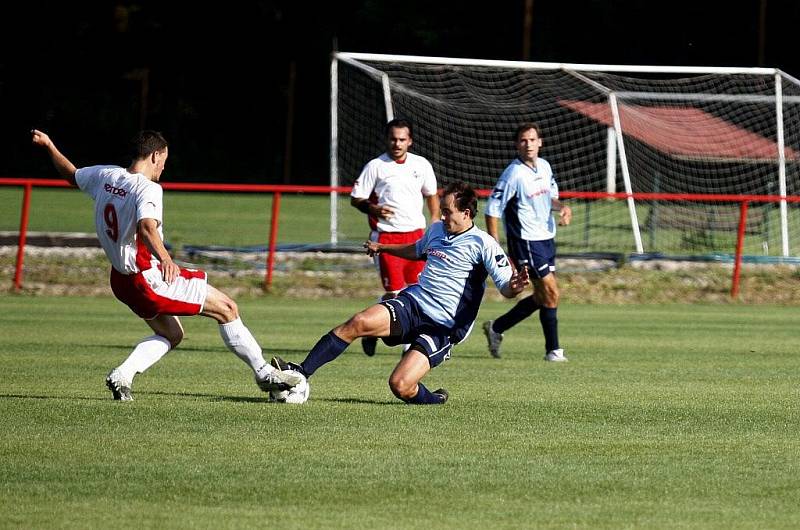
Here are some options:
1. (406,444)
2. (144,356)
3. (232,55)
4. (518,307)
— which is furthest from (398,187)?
(232,55)

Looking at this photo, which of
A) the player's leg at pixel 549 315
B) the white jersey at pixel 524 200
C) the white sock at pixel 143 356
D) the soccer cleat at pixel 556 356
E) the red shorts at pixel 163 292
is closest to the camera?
the red shorts at pixel 163 292

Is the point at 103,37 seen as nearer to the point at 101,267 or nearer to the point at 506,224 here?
the point at 101,267

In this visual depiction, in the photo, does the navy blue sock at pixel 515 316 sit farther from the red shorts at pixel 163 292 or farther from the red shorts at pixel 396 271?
the red shorts at pixel 163 292

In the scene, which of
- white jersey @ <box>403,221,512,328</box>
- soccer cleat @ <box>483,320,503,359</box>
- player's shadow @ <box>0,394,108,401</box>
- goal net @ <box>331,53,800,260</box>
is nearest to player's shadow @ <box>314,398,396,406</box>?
white jersey @ <box>403,221,512,328</box>

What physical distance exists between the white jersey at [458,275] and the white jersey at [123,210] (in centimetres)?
177

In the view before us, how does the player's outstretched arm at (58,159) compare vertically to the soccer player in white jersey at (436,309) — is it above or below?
above

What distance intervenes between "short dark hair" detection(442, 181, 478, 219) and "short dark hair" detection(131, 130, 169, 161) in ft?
6.04

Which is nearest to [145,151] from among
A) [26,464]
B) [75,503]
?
[26,464]

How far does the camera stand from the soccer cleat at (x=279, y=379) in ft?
28.6

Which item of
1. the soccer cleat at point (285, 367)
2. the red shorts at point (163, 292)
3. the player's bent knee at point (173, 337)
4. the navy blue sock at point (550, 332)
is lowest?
the navy blue sock at point (550, 332)

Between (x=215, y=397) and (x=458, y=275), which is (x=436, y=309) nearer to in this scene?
(x=458, y=275)

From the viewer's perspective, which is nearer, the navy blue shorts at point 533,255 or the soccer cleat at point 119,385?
the soccer cleat at point 119,385

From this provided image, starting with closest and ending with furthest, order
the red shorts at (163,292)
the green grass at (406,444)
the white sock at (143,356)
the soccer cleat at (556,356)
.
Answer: the green grass at (406,444) < the red shorts at (163,292) < the white sock at (143,356) < the soccer cleat at (556,356)

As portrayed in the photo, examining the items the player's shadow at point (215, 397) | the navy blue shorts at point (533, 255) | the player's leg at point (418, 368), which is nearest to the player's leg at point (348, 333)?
the player's leg at point (418, 368)
